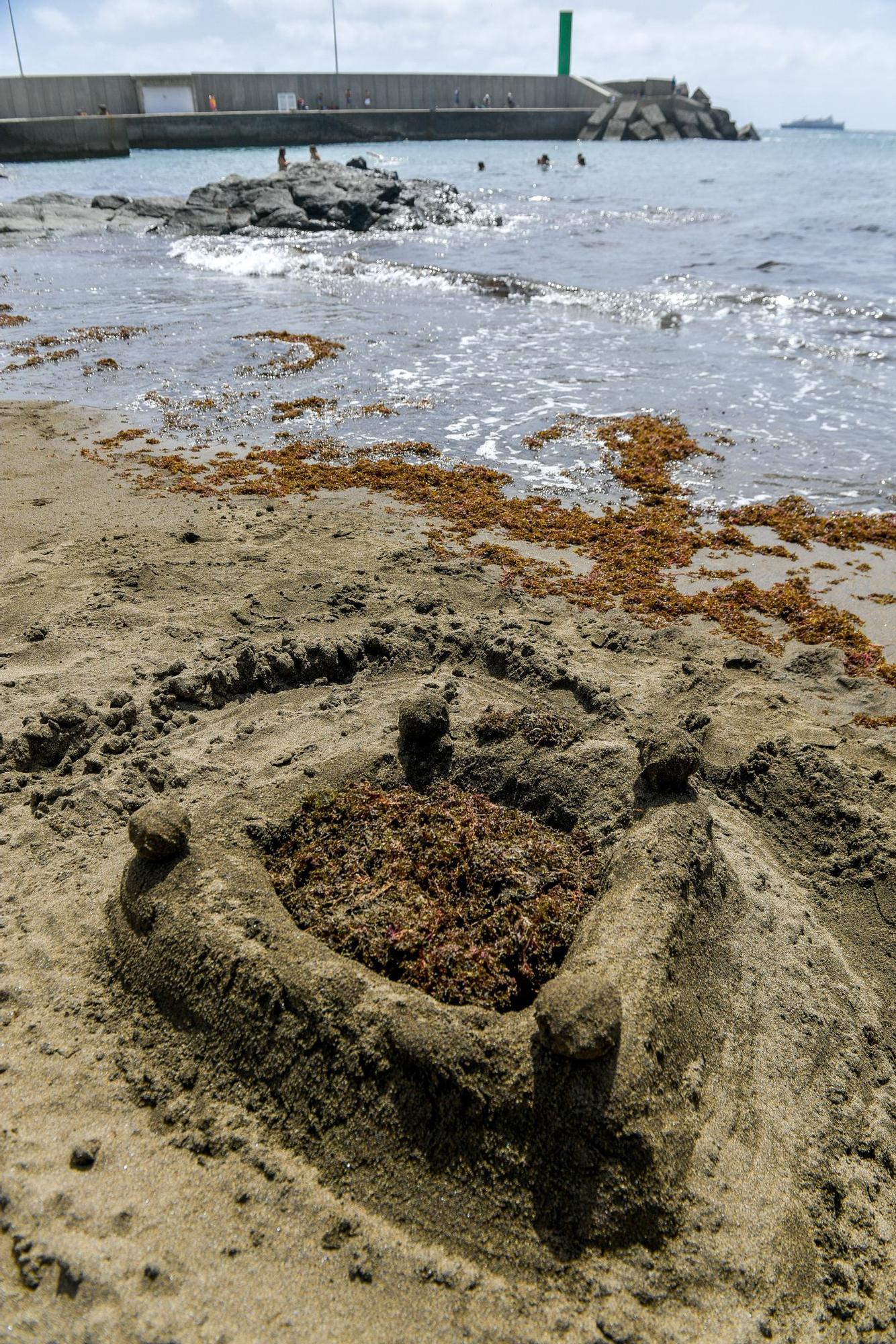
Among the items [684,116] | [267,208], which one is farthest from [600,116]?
[267,208]

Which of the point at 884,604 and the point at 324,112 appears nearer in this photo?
the point at 884,604

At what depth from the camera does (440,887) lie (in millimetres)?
3242

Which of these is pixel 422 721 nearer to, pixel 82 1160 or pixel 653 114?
pixel 82 1160

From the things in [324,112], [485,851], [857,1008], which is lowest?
[857,1008]

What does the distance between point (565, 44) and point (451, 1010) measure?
268 ft

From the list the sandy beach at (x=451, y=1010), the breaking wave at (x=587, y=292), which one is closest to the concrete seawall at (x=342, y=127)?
the breaking wave at (x=587, y=292)

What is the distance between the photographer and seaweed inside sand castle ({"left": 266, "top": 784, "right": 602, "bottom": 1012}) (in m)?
2.95

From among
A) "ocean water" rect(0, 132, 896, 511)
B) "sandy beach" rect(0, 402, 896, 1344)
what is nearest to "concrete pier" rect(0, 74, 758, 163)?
"ocean water" rect(0, 132, 896, 511)

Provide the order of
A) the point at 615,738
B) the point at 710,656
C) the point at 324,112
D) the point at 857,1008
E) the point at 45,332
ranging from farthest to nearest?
the point at 324,112
the point at 45,332
the point at 710,656
the point at 615,738
the point at 857,1008

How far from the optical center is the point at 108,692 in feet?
14.5

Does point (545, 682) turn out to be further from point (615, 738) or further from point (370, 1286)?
point (370, 1286)

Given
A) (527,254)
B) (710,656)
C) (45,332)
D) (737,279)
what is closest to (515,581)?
(710,656)

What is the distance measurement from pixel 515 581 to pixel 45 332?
10.9 meters

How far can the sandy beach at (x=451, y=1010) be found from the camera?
7.54ft
